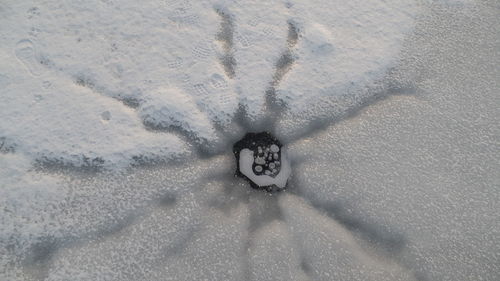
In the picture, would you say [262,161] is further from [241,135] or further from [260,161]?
[241,135]

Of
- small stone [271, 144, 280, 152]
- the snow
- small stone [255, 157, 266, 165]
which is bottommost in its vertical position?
the snow

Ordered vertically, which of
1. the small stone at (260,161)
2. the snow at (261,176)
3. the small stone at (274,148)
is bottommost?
the snow at (261,176)

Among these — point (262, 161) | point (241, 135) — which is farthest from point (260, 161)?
point (241, 135)

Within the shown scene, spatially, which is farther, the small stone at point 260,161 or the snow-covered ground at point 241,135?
the small stone at point 260,161

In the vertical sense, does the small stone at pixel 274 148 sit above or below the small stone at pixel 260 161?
above

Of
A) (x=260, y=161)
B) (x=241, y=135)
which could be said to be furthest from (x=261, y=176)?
(x=241, y=135)

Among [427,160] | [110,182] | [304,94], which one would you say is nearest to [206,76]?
[304,94]
